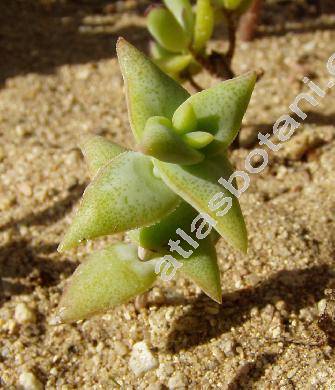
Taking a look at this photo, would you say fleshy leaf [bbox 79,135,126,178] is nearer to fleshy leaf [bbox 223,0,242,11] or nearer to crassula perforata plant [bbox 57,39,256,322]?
crassula perforata plant [bbox 57,39,256,322]

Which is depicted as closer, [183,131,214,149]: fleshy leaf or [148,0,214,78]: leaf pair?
[183,131,214,149]: fleshy leaf

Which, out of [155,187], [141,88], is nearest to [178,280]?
[155,187]

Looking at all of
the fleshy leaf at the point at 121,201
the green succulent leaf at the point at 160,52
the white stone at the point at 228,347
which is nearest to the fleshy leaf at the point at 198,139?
the fleshy leaf at the point at 121,201

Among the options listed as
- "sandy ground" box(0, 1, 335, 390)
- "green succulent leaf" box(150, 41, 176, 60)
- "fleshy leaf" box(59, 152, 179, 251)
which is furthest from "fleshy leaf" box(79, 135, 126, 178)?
"green succulent leaf" box(150, 41, 176, 60)

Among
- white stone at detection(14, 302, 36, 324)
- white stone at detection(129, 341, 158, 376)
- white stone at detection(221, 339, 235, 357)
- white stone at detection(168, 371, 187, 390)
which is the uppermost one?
white stone at detection(221, 339, 235, 357)

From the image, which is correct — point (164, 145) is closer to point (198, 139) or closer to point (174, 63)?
point (198, 139)

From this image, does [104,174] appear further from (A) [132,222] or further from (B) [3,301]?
(B) [3,301]
